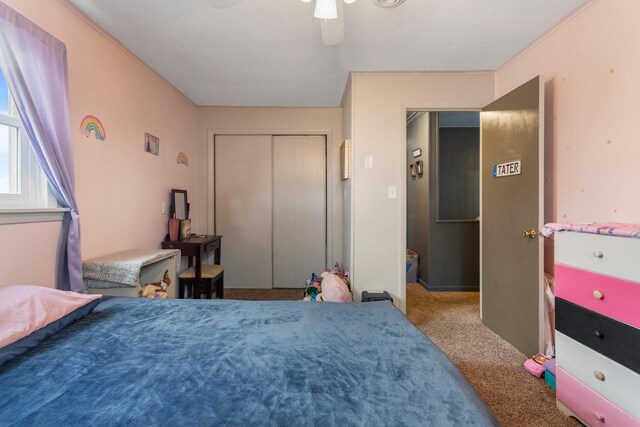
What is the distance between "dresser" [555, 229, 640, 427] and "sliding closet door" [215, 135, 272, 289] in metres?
2.88

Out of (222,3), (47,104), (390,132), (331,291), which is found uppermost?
(222,3)

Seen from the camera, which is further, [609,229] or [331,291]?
[331,291]

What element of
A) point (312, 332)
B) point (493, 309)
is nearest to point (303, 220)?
point (493, 309)

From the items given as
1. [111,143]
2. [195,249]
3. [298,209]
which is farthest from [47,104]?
[298,209]

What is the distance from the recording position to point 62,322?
3.51 ft

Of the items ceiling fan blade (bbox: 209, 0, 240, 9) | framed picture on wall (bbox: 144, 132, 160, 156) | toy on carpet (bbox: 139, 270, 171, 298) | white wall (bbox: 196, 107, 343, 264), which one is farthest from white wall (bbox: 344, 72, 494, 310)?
framed picture on wall (bbox: 144, 132, 160, 156)

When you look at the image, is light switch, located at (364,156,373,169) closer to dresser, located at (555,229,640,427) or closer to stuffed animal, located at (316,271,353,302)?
stuffed animal, located at (316,271,353,302)

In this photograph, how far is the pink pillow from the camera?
35.3 inches

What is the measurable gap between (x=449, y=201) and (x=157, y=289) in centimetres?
346

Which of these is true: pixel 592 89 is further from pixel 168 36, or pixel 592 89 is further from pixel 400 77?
pixel 168 36

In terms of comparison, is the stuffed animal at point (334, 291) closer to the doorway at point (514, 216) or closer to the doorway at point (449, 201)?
the doorway at point (514, 216)

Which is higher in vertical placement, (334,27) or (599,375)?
(334,27)

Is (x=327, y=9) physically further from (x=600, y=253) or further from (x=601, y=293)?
(x=601, y=293)

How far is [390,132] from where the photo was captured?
2562 mm
